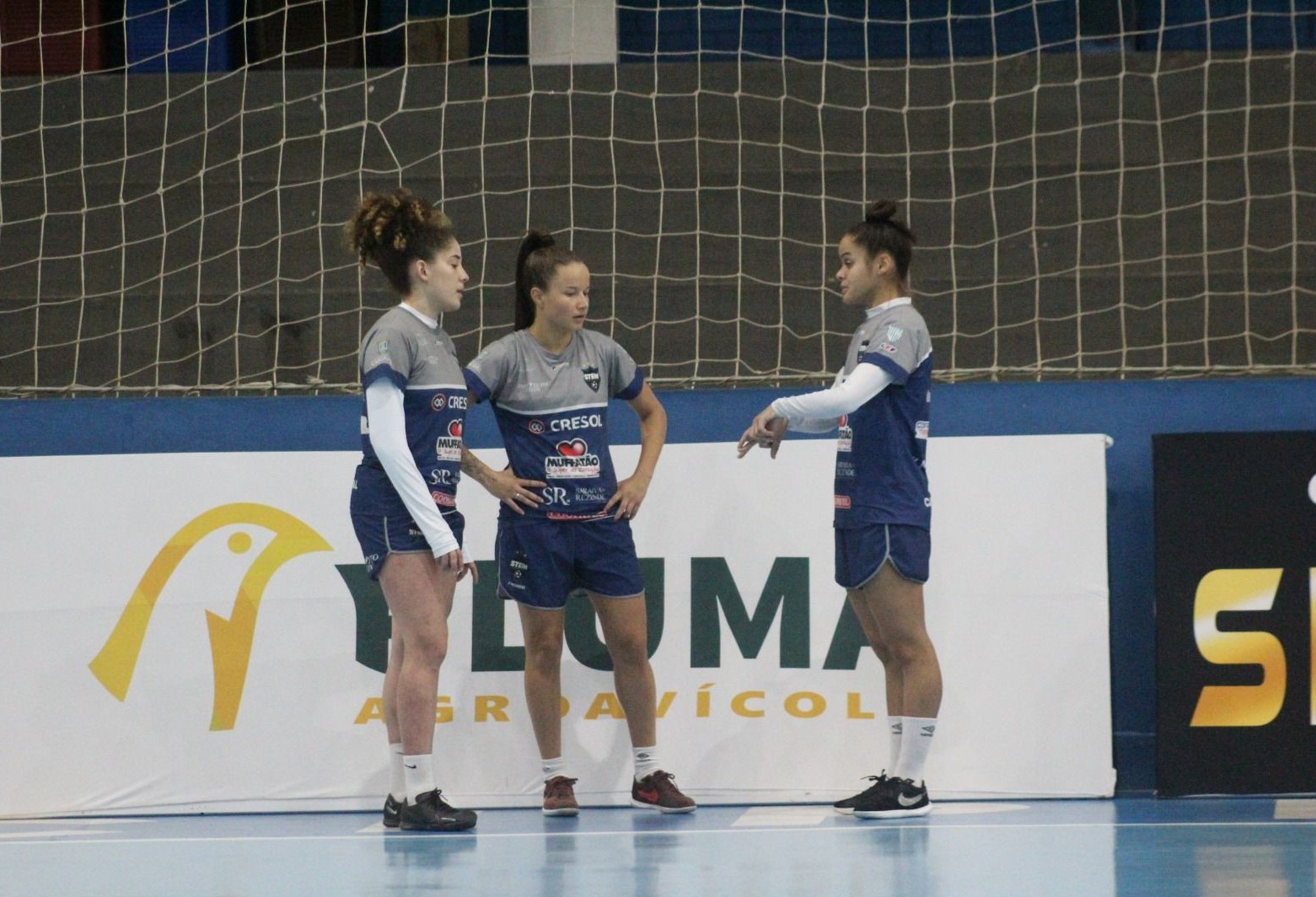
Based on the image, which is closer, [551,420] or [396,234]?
[396,234]

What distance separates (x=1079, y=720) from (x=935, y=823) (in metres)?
0.70

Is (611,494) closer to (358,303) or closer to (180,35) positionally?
(358,303)

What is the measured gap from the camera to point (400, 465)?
3902 mm

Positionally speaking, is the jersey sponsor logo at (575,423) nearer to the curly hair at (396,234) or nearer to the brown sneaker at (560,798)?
the curly hair at (396,234)

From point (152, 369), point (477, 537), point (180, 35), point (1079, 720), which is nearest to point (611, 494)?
point (477, 537)

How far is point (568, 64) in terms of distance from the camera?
6.06m

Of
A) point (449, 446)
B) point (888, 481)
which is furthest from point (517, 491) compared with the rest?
point (888, 481)

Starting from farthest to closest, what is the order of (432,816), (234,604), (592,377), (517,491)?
(234,604) → (592,377) → (517,491) → (432,816)

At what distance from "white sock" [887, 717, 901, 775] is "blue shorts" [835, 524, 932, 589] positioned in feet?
1.35

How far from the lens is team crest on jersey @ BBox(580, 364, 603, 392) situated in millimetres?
4309

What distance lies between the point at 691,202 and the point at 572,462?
198cm

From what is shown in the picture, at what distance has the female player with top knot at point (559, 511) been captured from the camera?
13.9 ft

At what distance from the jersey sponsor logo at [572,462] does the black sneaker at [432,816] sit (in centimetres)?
93

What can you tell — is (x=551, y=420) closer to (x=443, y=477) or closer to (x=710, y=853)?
(x=443, y=477)
